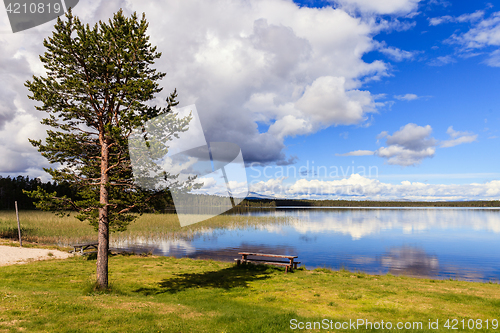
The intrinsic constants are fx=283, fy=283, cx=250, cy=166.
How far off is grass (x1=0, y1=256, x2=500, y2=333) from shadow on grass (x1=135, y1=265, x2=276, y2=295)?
0.05 m

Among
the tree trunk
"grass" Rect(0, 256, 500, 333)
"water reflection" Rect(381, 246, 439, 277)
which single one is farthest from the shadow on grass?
"water reflection" Rect(381, 246, 439, 277)

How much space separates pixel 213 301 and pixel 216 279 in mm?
4496

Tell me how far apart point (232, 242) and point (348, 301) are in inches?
1005

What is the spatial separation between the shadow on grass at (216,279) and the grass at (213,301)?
2.1 inches

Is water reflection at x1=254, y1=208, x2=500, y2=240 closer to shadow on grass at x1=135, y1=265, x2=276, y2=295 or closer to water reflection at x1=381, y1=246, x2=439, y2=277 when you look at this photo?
water reflection at x1=381, y1=246, x2=439, y2=277

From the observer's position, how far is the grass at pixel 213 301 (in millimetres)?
8398

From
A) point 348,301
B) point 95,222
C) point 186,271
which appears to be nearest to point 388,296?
point 348,301

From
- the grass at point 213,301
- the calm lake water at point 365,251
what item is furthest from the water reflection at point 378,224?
the grass at point 213,301

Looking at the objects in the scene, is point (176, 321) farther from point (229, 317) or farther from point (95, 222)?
point (95, 222)

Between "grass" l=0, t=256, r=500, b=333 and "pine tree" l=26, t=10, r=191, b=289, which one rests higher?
"pine tree" l=26, t=10, r=191, b=289

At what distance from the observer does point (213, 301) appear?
11773 millimetres

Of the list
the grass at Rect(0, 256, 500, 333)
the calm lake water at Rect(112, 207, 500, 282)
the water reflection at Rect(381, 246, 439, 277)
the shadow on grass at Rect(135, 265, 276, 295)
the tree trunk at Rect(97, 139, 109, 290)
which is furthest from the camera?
the calm lake water at Rect(112, 207, 500, 282)

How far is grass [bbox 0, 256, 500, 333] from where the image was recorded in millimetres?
8398

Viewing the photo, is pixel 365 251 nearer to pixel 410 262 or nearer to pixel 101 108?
pixel 410 262
